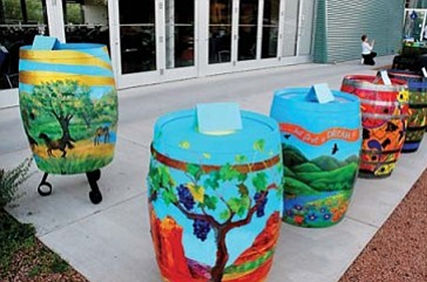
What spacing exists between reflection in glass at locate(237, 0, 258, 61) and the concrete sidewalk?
595 cm

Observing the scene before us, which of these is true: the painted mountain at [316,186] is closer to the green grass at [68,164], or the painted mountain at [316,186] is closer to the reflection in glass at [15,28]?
the green grass at [68,164]

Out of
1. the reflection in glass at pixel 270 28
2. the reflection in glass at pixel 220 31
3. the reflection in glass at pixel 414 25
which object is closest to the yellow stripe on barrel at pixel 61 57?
the reflection in glass at pixel 220 31

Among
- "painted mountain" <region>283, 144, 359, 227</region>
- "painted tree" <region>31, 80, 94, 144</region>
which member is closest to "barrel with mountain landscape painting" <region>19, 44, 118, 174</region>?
"painted tree" <region>31, 80, 94, 144</region>

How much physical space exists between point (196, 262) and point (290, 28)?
36.7 feet

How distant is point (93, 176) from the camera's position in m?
2.89

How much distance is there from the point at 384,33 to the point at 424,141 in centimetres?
1429

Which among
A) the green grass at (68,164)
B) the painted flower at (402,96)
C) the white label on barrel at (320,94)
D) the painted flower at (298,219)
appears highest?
the white label on barrel at (320,94)

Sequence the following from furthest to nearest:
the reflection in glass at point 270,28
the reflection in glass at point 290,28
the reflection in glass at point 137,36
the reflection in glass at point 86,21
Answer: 1. the reflection in glass at point 290,28
2. the reflection in glass at point 270,28
3. the reflection in glass at point 137,36
4. the reflection in glass at point 86,21

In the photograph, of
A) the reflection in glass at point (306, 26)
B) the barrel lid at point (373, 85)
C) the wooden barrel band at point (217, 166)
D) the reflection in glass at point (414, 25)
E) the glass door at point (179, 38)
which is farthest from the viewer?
the reflection in glass at point (414, 25)

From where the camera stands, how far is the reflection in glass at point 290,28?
11.6m

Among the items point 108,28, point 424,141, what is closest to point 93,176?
point 424,141

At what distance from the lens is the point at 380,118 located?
130 inches

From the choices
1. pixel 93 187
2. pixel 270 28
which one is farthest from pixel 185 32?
pixel 93 187

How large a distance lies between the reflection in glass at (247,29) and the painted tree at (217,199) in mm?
8733
